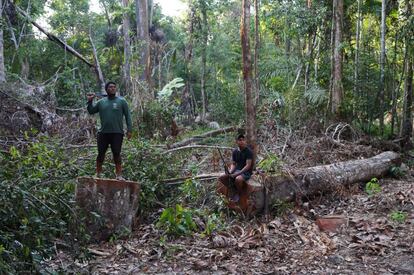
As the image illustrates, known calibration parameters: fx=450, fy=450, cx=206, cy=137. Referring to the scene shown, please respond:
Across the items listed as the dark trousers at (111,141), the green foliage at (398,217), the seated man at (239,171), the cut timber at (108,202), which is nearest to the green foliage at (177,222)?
the cut timber at (108,202)

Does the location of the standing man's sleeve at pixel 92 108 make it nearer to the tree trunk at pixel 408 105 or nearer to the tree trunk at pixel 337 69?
the tree trunk at pixel 337 69

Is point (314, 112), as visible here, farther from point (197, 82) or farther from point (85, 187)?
point (197, 82)

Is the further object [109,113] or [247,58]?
[247,58]

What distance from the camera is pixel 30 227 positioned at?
419cm

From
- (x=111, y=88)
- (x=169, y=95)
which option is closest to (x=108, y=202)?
(x=111, y=88)

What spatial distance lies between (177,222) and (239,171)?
1.64 metres

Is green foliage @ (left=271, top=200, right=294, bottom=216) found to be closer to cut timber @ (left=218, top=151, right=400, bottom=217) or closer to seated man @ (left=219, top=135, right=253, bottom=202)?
cut timber @ (left=218, top=151, right=400, bottom=217)

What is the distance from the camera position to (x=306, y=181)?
8953 mm

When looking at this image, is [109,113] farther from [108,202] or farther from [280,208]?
[280,208]

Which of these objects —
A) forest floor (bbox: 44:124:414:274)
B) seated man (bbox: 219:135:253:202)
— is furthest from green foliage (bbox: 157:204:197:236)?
seated man (bbox: 219:135:253:202)

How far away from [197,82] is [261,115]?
61.3 feet

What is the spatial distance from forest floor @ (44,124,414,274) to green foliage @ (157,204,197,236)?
0.13 m

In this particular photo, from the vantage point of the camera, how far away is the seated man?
7.94m

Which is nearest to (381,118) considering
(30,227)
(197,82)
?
(30,227)
